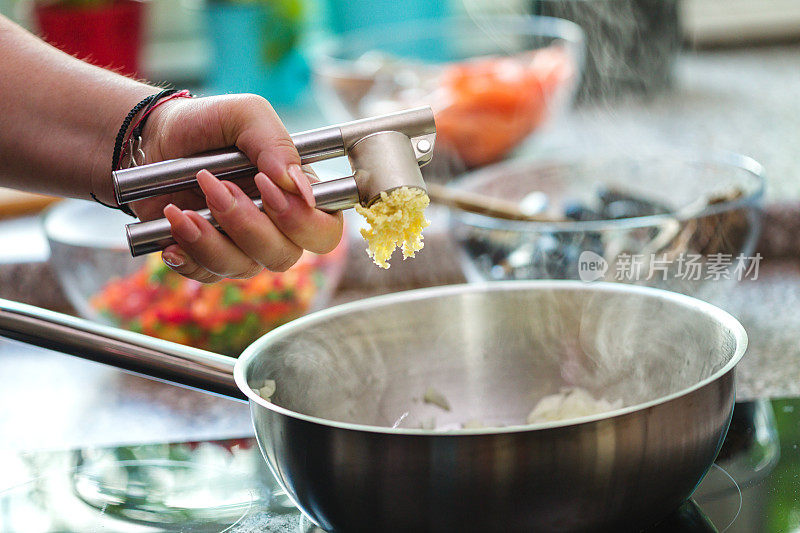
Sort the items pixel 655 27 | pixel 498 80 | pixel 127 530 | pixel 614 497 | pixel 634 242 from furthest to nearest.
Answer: pixel 655 27 → pixel 498 80 → pixel 634 242 → pixel 127 530 → pixel 614 497

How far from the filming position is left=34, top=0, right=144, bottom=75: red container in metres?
1.59

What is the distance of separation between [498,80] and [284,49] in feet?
1.79

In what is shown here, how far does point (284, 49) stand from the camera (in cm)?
171

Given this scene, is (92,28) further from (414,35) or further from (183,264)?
(183,264)

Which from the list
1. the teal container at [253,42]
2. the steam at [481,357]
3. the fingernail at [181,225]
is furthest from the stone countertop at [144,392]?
the teal container at [253,42]

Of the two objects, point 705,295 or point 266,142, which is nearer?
point 266,142

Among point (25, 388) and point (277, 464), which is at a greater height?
point (277, 464)

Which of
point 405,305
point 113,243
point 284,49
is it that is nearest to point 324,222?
point 405,305

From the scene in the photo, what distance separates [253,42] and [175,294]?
843mm

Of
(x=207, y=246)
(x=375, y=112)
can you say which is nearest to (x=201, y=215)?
(x=207, y=246)

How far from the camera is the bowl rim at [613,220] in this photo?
83 cm

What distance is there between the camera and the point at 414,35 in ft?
5.37

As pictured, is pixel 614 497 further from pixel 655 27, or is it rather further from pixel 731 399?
pixel 655 27

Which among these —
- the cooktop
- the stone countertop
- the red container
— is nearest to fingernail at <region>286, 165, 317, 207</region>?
the cooktop
